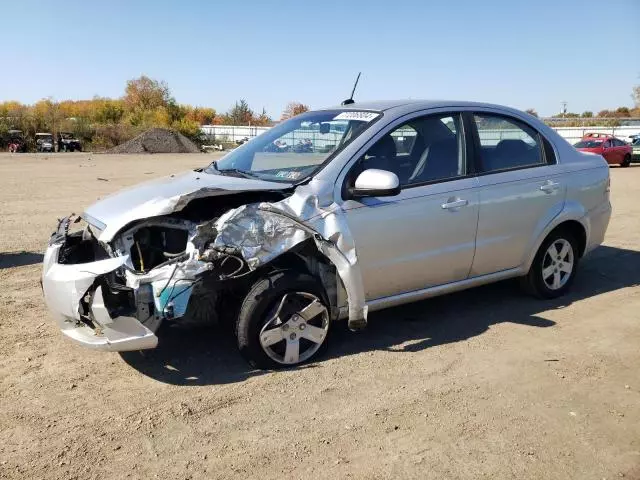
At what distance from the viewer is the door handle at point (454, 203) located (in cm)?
460

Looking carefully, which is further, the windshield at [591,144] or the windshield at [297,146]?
the windshield at [591,144]

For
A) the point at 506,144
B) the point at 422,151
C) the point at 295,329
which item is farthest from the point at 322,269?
the point at 506,144

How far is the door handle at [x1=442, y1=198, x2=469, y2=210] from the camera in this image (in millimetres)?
4598

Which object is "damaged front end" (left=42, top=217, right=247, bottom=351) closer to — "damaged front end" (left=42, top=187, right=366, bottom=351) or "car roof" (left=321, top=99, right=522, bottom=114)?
"damaged front end" (left=42, top=187, right=366, bottom=351)

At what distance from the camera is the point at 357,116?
4.77m

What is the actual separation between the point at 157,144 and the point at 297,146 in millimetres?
39574

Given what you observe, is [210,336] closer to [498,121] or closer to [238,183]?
[238,183]

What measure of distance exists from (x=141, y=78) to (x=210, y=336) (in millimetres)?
71904

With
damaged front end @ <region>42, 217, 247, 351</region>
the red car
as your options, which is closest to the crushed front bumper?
damaged front end @ <region>42, 217, 247, 351</region>

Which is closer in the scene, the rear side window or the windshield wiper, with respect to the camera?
the windshield wiper

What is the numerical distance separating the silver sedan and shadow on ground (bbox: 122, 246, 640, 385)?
1.07 feet

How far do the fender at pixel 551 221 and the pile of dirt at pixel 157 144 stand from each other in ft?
127

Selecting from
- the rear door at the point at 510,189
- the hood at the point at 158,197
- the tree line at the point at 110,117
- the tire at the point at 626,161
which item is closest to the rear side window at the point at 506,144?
the rear door at the point at 510,189

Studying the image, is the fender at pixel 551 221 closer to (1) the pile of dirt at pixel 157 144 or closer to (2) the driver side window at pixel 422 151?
(2) the driver side window at pixel 422 151
